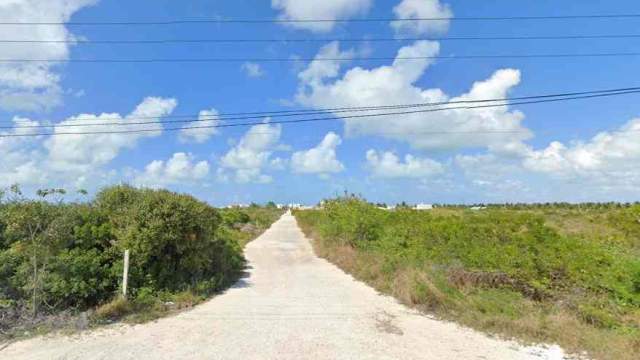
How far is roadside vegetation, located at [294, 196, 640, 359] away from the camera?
27.1 ft

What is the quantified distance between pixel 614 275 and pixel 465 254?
125 inches

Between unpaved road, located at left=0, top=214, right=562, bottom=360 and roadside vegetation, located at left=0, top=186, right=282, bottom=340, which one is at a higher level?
roadside vegetation, located at left=0, top=186, right=282, bottom=340

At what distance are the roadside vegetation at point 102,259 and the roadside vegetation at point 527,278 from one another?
5098mm

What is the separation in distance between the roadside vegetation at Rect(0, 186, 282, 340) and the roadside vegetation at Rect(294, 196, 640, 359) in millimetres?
5098

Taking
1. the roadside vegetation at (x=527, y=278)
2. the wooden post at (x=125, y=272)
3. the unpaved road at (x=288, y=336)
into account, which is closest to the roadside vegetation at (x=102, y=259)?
the wooden post at (x=125, y=272)

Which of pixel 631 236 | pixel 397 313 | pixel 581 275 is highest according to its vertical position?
pixel 631 236

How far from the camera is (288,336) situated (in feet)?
26.5

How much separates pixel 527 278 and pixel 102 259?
30.8 ft

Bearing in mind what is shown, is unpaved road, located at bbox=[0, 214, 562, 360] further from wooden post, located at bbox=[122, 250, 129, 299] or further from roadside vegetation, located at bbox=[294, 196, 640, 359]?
wooden post, located at bbox=[122, 250, 129, 299]

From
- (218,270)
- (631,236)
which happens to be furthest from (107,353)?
(631,236)

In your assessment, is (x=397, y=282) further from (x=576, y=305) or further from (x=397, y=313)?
(x=576, y=305)

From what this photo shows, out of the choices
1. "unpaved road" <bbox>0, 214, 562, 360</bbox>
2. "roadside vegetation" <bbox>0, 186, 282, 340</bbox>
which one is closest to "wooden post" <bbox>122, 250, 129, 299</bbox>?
"roadside vegetation" <bbox>0, 186, 282, 340</bbox>

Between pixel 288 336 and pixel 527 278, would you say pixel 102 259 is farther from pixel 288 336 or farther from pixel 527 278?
pixel 527 278

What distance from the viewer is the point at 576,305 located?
9.20 m
